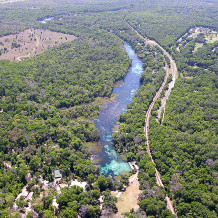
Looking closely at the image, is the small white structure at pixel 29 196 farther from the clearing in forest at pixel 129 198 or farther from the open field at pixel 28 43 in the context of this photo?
the open field at pixel 28 43

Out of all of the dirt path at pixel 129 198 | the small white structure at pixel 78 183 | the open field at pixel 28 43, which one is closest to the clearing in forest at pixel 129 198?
the dirt path at pixel 129 198

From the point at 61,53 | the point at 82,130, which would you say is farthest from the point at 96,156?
the point at 61,53

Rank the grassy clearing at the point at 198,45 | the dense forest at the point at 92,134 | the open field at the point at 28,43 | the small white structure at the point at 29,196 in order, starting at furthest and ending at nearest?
the grassy clearing at the point at 198,45, the open field at the point at 28,43, the small white structure at the point at 29,196, the dense forest at the point at 92,134

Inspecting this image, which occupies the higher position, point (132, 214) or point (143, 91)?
point (143, 91)

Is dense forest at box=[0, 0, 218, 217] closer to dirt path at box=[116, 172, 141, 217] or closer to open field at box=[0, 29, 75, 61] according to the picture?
dirt path at box=[116, 172, 141, 217]

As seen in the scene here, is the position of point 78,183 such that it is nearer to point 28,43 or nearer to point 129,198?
point 129,198

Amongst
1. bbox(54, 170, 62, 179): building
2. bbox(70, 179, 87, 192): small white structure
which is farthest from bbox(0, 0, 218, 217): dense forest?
bbox(54, 170, 62, 179): building

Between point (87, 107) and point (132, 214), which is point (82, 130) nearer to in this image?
point (87, 107)
